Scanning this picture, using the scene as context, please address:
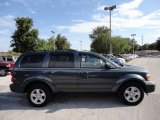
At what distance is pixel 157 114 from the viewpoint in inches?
279

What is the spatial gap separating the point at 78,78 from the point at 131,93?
176 cm

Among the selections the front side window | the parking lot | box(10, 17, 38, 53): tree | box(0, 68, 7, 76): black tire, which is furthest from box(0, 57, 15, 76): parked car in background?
box(10, 17, 38, 53): tree

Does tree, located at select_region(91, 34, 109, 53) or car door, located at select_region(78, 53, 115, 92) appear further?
tree, located at select_region(91, 34, 109, 53)

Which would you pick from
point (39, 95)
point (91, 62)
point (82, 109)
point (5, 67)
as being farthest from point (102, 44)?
point (82, 109)

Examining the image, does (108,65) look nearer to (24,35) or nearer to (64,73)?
(64,73)

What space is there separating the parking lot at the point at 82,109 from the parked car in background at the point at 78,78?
1.34 feet

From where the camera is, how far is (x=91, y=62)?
8.23m

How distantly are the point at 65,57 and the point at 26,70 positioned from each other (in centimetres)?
133

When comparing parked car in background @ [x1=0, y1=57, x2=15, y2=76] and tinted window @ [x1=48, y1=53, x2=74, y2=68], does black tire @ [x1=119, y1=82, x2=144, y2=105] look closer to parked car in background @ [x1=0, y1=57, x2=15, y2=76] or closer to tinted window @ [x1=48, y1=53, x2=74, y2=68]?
tinted window @ [x1=48, y1=53, x2=74, y2=68]

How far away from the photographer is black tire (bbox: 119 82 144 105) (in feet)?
26.6

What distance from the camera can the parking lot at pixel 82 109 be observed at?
7.00m

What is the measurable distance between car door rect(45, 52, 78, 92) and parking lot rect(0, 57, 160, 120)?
65 cm

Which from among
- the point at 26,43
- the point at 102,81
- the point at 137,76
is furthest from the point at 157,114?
the point at 26,43

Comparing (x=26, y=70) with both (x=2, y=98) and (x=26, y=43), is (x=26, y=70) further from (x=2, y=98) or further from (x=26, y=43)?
(x=26, y=43)
